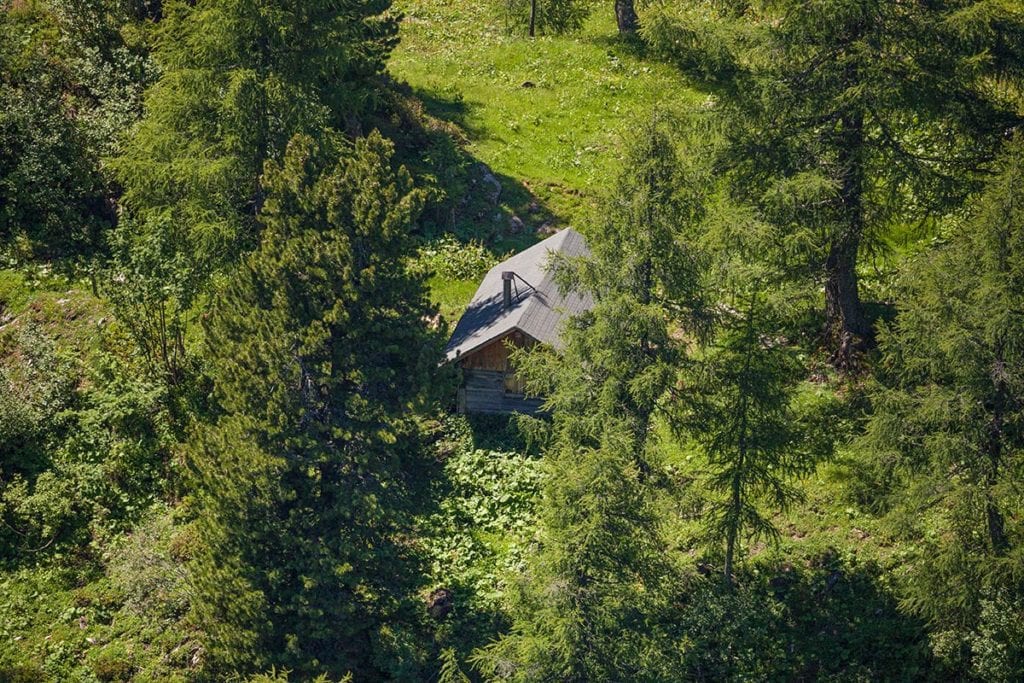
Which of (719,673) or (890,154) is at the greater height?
(890,154)

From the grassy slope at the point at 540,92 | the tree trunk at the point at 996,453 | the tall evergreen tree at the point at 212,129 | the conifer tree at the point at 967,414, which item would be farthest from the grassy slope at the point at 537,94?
the tall evergreen tree at the point at 212,129

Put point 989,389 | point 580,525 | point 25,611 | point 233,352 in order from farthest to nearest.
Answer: point 25,611 < point 233,352 < point 989,389 < point 580,525

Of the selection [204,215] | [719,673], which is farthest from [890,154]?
[204,215]

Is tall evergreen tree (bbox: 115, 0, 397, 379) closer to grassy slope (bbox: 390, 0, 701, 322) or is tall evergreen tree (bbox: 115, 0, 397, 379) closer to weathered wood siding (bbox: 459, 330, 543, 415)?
weathered wood siding (bbox: 459, 330, 543, 415)

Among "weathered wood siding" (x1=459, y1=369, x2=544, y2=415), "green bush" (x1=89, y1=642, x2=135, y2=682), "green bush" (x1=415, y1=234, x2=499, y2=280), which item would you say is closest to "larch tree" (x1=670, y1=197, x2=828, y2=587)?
"weathered wood siding" (x1=459, y1=369, x2=544, y2=415)

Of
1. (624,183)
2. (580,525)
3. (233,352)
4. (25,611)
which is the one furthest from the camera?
→ (25,611)

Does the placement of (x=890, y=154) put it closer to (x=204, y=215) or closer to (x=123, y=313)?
(x=204, y=215)

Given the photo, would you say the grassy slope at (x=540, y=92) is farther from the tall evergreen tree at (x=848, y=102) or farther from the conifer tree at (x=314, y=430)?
the conifer tree at (x=314, y=430)
